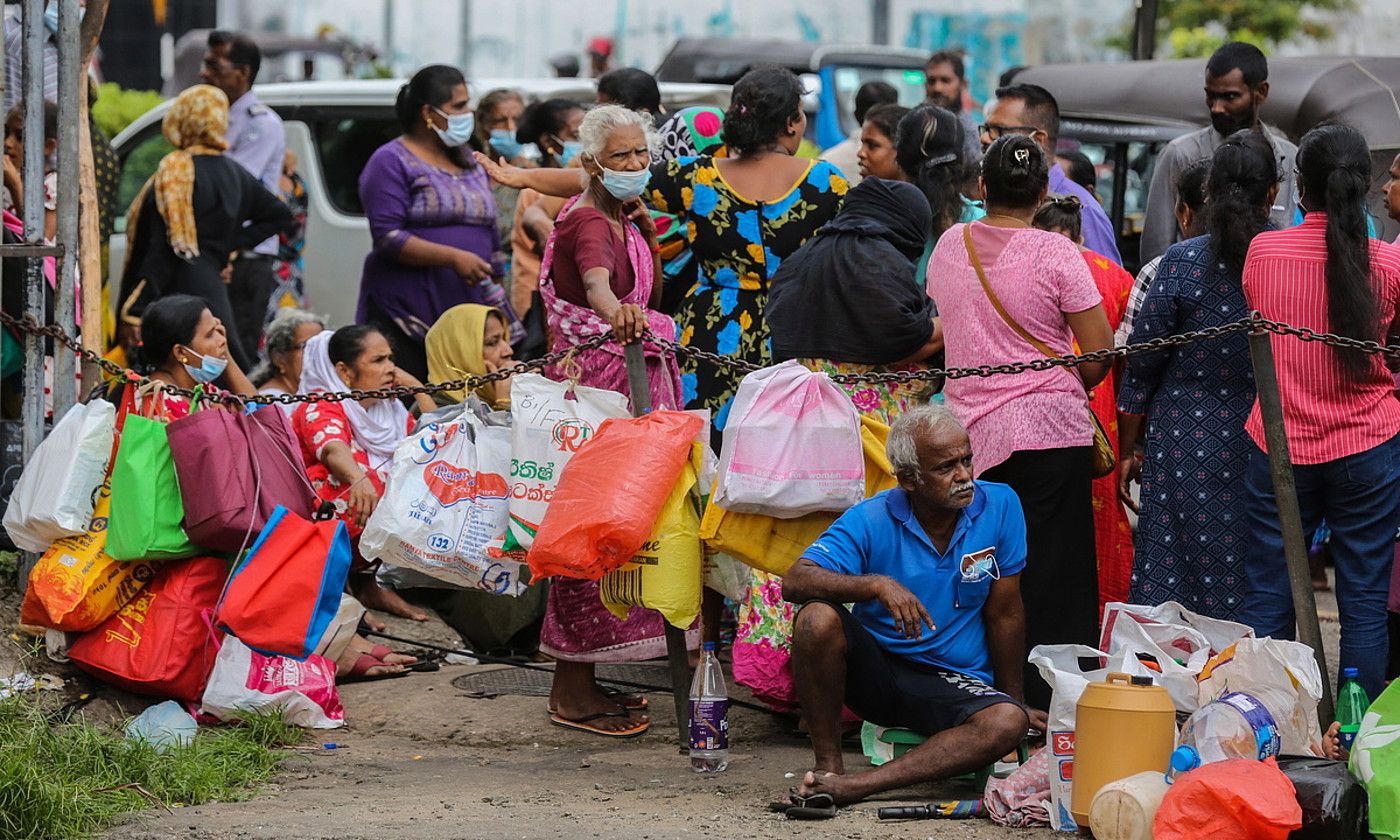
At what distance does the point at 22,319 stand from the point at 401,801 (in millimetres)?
2461

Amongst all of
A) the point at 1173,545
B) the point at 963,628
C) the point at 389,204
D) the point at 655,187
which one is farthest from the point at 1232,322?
the point at 389,204

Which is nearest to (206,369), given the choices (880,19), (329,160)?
(329,160)

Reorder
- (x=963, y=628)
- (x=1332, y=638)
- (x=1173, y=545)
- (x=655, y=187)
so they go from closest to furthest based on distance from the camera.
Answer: (x=963, y=628), (x=1173, y=545), (x=655, y=187), (x=1332, y=638)

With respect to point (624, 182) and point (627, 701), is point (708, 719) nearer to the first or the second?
point (627, 701)

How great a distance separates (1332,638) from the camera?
7.58 metres

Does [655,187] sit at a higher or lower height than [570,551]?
higher

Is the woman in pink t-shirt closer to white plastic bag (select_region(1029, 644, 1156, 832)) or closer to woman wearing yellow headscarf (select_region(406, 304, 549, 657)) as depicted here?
white plastic bag (select_region(1029, 644, 1156, 832))

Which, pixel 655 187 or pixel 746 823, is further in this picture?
pixel 655 187

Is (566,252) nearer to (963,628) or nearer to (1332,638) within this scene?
(963,628)

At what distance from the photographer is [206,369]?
6.42 meters

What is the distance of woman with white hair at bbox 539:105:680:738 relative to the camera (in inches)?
228

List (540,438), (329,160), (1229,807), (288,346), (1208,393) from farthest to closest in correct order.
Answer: (329,160), (288,346), (540,438), (1208,393), (1229,807)

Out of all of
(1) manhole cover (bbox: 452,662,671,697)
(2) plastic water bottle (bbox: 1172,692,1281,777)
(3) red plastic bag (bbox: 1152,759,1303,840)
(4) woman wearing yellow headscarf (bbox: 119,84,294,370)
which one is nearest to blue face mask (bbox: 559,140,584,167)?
(4) woman wearing yellow headscarf (bbox: 119,84,294,370)

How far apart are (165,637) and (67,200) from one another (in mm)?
1603
